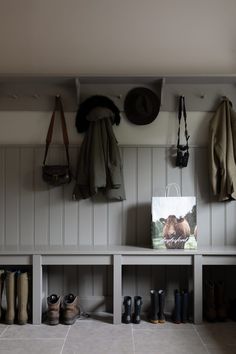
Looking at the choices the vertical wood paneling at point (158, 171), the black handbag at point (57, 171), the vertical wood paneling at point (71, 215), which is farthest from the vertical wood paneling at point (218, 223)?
the black handbag at point (57, 171)

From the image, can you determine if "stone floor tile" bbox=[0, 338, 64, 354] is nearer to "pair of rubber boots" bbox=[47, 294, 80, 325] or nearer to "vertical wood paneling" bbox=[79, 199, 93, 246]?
"pair of rubber boots" bbox=[47, 294, 80, 325]

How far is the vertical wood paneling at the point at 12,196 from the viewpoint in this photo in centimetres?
274

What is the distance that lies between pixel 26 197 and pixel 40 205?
0.41 feet

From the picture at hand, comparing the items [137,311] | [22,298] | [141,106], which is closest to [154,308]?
[137,311]

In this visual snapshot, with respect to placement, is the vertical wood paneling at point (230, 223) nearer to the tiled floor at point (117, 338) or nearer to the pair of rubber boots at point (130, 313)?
the tiled floor at point (117, 338)

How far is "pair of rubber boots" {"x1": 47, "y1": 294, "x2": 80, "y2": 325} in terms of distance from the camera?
2.46m

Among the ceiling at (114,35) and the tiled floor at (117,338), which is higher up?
the ceiling at (114,35)

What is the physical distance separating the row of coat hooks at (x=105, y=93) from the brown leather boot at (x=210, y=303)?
1354mm

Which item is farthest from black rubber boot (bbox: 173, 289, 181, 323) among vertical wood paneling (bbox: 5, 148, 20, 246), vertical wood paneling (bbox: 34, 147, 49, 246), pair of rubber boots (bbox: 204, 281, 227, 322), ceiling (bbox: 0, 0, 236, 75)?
ceiling (bbox: 0, 0, 236, 75)

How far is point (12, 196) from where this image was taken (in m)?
2.76

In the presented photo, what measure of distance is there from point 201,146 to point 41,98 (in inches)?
51.5

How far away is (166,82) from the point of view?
2.76 m

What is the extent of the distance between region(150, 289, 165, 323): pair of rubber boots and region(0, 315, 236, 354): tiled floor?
0.17ft

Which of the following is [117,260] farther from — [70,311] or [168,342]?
[168,342]
